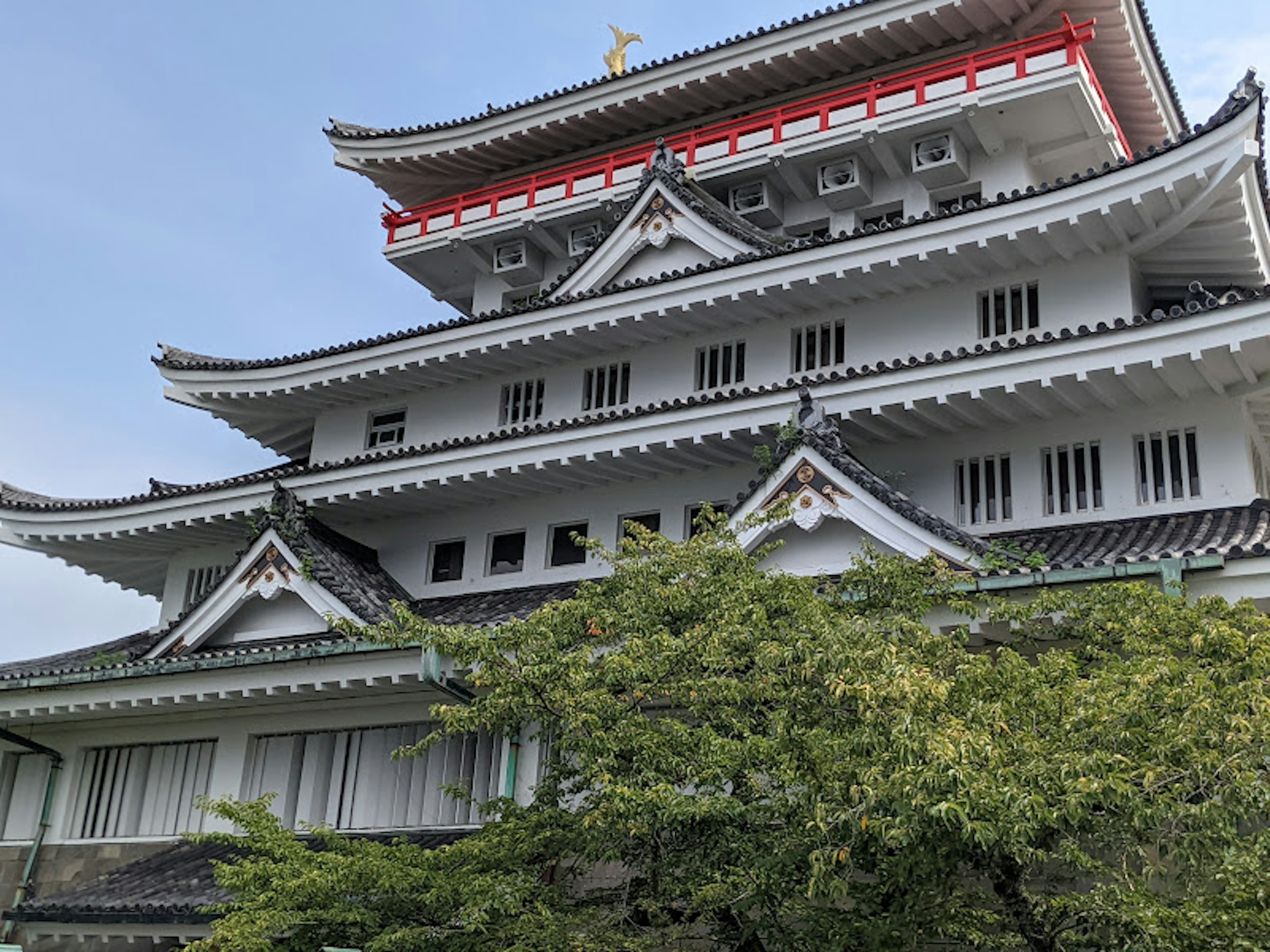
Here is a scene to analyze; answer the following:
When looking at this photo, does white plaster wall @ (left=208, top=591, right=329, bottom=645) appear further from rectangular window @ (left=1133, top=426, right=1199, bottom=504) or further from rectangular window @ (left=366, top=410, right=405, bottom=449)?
rectangular window @ (left=1133, top=426, right=1199, bottom=504)

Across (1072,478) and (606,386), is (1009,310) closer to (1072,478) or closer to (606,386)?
(1072,478)

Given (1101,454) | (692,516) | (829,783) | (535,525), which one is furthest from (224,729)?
(1101,454)

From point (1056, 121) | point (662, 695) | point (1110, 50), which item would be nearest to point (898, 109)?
point (1056, 121)

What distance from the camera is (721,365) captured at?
20.6 m

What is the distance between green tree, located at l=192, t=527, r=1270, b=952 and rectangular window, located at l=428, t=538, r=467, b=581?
22.6 feet

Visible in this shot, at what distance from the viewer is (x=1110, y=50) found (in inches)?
901

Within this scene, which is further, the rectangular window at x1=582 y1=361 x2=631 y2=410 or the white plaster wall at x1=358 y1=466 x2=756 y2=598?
the rectangular window at x1=582 y1=361 x2=631 y2=410

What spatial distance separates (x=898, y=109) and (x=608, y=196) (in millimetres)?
5428

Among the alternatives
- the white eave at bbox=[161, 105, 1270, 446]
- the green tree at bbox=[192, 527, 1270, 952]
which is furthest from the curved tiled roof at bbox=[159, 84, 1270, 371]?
the green tree at bbox=[192, 527, 1270, 952]

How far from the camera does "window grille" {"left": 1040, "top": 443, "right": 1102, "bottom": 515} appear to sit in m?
16.8

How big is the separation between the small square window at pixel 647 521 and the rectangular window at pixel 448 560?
275 centimetres

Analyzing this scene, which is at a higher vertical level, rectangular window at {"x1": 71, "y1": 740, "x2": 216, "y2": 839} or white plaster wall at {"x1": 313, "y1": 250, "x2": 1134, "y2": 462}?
white plaster wall at {"x1": 313, "y1": 250, "x2": 1134, "y2": 462}

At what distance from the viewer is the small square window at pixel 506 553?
20359 mm

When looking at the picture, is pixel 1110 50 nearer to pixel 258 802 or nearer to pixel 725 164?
pixel 725 164
